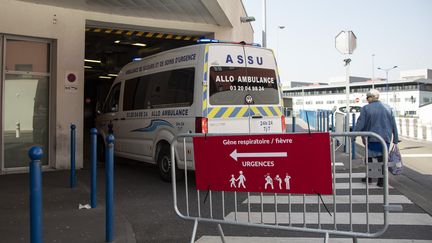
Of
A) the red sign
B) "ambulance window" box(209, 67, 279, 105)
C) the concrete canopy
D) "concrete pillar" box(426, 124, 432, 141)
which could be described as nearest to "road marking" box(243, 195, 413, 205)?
"ambulance window" box(209, 67, 279, 105)

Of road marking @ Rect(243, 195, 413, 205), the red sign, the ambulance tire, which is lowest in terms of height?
road marking @ Rect(243, 195, 413, 205)

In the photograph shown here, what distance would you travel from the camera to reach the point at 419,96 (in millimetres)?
80625

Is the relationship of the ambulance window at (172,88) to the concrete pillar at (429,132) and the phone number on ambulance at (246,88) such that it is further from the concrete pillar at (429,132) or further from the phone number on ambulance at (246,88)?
the concrete pillar at (429,132)

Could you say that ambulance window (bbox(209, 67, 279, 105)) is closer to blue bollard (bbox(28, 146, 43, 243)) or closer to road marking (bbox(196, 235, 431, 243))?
road marking (bbox(196, 235, 431, 243))

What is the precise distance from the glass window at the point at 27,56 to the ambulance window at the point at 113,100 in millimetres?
1590

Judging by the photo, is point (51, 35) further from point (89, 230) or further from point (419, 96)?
point (419, 96)

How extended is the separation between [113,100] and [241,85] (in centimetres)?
405

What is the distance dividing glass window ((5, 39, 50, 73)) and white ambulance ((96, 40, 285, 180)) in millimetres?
2259

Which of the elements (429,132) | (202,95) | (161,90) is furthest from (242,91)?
(429,132)

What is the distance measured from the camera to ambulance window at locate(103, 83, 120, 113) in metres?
10.6

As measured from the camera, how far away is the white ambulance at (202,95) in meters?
7.82

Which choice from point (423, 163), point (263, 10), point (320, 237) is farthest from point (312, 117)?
point (320, 237)

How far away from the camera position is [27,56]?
32.3ft

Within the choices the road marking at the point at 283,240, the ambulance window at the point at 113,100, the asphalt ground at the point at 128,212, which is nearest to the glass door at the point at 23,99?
the asphalt ground at the point at 128,212
